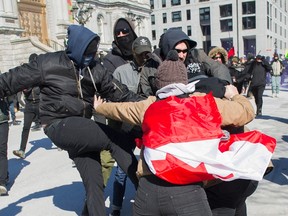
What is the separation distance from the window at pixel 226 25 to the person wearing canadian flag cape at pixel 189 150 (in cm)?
6965

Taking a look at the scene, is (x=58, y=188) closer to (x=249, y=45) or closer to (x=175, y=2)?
(x=249, y=45)

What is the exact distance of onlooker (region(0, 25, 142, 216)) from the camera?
2.78 metres

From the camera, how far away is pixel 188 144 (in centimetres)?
204

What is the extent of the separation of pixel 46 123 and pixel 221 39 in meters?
70.1

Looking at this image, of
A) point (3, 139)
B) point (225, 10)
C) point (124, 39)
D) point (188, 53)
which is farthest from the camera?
point (225, 10)

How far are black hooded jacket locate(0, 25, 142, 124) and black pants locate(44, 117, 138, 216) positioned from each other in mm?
108

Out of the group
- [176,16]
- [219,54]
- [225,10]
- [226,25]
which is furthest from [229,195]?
[176,16]

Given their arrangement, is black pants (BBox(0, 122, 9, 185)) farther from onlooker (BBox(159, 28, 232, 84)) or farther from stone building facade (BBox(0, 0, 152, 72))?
stone building facade (BBox(0, 0, 152, 72))

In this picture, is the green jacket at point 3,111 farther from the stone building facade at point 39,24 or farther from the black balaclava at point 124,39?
the stone building facade at point 39,24

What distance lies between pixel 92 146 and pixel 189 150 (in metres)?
1.07

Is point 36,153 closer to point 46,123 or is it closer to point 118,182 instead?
point 118,182

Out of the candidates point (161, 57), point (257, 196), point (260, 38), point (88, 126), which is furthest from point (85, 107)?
point (260, 38)

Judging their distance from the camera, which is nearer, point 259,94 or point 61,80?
point 61,80

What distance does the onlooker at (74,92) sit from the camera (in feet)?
9.11
